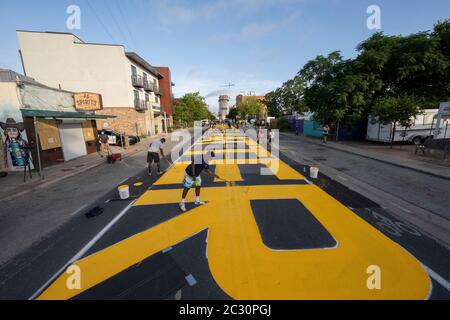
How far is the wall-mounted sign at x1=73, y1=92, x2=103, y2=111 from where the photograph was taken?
13703 mm

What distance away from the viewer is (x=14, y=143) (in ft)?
31.9

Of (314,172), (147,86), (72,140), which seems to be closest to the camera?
(314,172)

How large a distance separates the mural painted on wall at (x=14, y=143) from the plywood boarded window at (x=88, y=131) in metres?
4.96

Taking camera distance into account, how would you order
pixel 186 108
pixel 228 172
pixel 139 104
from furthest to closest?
1. pixel 186 108
2. pixel 139 104
3. pixel 228 172

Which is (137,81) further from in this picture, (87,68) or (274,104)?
(274,104)

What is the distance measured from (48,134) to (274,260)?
13.8 metres

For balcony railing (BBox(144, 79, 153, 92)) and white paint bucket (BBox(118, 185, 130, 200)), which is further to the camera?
balcony railing (BBox(144, 79, 153, 92))

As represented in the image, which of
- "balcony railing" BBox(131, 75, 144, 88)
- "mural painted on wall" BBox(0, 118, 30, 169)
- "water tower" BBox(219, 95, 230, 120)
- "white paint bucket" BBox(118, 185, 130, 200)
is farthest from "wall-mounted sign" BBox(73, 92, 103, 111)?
"water tower" BBox(219, 95, 230, 120)

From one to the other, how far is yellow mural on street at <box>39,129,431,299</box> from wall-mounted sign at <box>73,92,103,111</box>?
1351 centimetres

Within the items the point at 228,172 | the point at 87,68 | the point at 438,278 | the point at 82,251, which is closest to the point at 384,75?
the point at 228,172

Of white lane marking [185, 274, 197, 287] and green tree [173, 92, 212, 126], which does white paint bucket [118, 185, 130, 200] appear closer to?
white lane marking [185, 274, 197, 287]

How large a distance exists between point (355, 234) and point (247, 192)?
3275 millimetres

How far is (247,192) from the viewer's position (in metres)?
6.75
